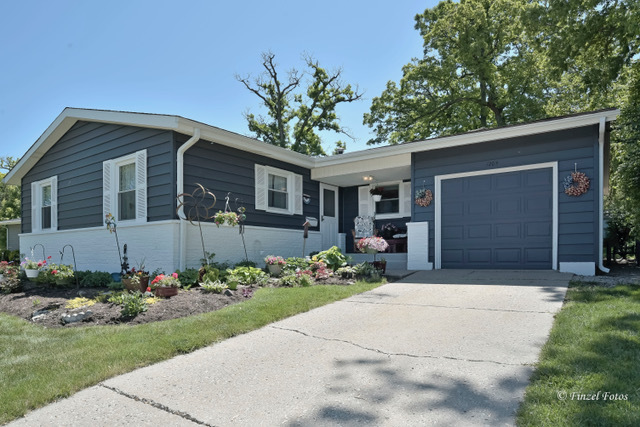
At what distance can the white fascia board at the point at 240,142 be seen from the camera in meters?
7.23

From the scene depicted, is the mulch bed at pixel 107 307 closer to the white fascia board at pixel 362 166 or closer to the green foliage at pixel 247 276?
the green foliage at pixel 247 276

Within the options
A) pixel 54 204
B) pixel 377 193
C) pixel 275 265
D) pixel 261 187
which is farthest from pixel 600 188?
pixel 54 204

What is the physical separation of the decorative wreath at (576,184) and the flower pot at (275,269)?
5.42 m

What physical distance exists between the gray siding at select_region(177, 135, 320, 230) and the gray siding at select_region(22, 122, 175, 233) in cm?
45

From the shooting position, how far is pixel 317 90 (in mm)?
25500

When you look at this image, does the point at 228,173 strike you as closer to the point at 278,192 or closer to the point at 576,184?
the point at 278,192

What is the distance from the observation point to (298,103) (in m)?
26.4

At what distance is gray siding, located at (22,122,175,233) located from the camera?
745cm

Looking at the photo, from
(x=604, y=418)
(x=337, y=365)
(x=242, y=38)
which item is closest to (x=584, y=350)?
(x=604, y=418)

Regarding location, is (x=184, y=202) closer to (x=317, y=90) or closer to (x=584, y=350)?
(x=584, y=350)

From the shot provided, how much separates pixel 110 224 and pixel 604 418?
791 centimetres

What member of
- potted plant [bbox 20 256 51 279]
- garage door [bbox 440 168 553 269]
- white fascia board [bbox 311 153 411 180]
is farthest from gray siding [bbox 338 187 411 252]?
potted plant [bbox 20 256 51 279]

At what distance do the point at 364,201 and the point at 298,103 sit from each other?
1701 cm

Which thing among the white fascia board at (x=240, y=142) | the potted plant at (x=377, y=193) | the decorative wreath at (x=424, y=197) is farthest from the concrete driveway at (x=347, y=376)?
the potted plant at (x=377, y=193)
